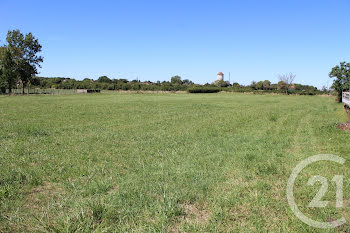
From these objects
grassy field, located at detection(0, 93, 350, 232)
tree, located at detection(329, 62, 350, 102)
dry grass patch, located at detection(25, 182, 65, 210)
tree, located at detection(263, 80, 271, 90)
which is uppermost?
tree, located at detection(263, 80, 271, 90)

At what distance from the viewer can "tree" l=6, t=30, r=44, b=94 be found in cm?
6588

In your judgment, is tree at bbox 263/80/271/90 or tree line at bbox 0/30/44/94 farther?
tree at bbox 263/80/271/90

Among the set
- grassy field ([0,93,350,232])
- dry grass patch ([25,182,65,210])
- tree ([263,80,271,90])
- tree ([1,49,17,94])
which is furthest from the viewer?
tree ([263,80,271,90])

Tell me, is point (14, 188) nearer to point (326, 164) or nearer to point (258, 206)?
point (258, 206)

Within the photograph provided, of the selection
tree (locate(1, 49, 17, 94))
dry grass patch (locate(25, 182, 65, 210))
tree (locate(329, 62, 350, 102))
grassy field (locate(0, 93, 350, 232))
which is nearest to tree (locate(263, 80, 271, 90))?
tree (locate(329, 62, 350, 102))

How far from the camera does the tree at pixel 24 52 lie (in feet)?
216

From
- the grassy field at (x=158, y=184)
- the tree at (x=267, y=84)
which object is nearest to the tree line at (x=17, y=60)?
the grassy field at (x=158, y=184)

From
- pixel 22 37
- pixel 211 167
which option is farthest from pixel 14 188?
pixel 22 37

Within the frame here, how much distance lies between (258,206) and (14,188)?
4201 millimetres

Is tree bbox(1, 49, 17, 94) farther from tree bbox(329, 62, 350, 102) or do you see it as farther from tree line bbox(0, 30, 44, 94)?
tree bbox(329, 62, 350, 102)

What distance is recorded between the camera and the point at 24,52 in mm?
68250

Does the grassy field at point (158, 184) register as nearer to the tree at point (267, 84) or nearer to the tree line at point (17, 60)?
the tree line at point (17, 60)

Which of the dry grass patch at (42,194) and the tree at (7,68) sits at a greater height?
the tree at (7,68)

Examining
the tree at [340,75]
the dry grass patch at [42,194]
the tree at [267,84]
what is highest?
the tree at [267,84]
